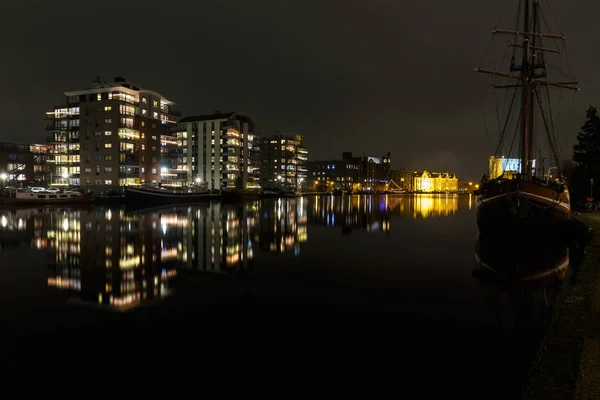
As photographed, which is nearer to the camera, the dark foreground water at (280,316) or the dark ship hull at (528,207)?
the dark foreground water at (280,316)

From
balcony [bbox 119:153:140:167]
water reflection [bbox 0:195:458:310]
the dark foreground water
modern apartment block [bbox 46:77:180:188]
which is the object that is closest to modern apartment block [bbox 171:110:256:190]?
modern apartment block [bbox 46:77:180:188]

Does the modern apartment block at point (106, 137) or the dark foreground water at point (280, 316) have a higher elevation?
the modern apartment block at point (106, 137)

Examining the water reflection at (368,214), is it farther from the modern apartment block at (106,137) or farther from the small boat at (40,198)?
the modern apartment block at (106,137)

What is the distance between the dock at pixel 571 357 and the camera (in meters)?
5.53

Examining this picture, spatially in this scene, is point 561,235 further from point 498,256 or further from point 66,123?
point 66,123

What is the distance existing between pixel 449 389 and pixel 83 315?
360 inches

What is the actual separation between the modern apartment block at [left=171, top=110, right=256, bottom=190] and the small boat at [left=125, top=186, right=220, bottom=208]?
940 inches

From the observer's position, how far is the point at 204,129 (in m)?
121

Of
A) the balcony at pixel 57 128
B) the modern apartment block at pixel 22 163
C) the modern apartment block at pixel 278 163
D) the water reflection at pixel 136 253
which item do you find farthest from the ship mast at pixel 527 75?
the modern apartment block at pixel 278 163

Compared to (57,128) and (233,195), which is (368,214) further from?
(57,128)

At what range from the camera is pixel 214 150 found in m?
120

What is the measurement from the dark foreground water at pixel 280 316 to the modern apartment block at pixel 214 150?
98.5 metres

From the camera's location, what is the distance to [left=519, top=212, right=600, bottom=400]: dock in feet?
18.1

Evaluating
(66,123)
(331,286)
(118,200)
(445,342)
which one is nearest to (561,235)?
(331,286)
